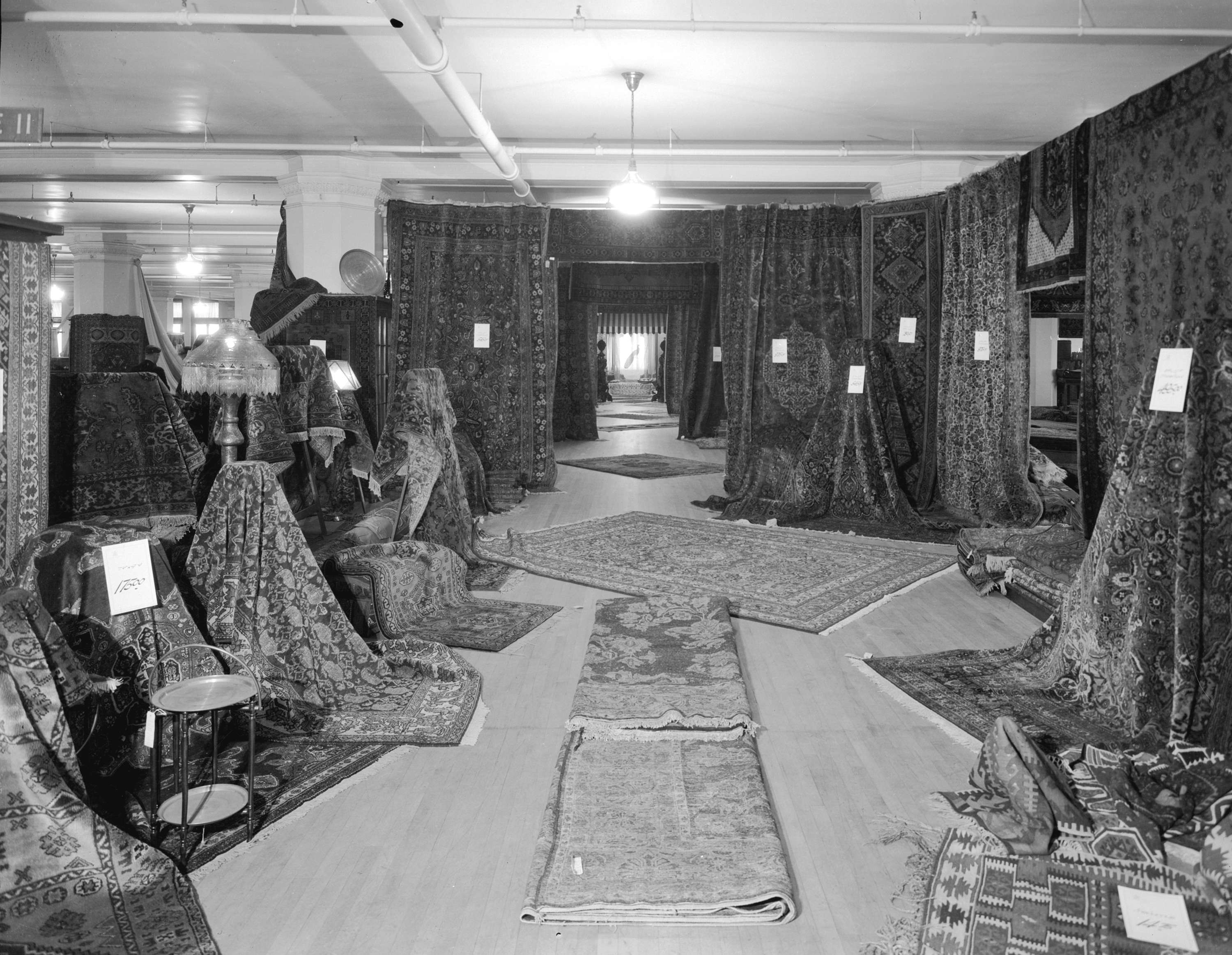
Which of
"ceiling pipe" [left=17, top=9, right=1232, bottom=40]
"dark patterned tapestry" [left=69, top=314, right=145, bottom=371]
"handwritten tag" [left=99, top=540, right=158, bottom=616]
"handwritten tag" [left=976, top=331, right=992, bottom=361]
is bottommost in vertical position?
"handwritten tag" [left=99, top=540, right=158, bottom=616]

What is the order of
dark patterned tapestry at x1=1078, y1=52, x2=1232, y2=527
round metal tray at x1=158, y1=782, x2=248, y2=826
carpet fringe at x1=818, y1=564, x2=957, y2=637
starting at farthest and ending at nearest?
carpet fringe at x1=818, y1=564, x2=957, y2=637, dark patterned tapestry at x1=1078, y1=52, x2=1232, y2=527, round metal tray at x1=158, y1=782, x2=248, y2=826

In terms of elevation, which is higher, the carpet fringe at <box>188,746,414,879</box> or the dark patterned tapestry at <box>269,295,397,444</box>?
the dark patterned tapestry at <box>269,295,397,444</box>

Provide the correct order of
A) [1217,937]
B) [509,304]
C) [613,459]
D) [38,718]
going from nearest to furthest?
1. [1217,937]
2. [38,718]
3. [509,304]
4. [613,459]

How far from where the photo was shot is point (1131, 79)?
6695 mm

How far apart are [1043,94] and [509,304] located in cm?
447

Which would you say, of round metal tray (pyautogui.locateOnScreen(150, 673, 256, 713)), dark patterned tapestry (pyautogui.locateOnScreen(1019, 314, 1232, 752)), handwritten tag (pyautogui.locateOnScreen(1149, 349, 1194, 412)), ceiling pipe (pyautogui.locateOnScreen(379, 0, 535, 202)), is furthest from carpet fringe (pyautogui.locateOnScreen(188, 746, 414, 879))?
ceiling pipe (pyautogui.locateOnScreen(379, 0, 535, 202))

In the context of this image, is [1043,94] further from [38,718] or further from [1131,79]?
[38,718]

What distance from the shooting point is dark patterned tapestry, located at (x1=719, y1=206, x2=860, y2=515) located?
838cm

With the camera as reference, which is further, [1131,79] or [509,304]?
[509,304]

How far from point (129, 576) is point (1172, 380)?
3144mm

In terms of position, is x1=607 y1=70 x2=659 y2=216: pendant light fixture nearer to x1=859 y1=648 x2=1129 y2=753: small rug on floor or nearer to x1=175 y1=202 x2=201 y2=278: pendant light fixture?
x1=859 y1=648 x2=1129 y2=753: small rug on floor

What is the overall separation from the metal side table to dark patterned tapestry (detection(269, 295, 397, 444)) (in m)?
4.94

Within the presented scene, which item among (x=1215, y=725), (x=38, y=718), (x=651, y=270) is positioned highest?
(x=651, y=270)

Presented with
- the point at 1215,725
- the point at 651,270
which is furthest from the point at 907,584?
the point at 651,270
